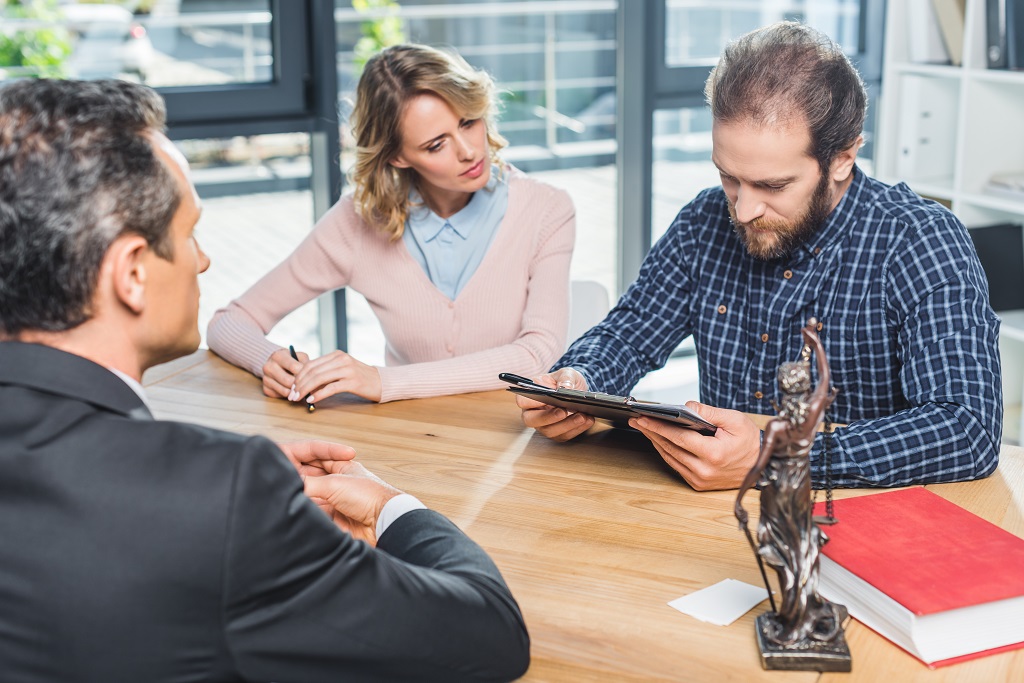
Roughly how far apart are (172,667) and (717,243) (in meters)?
1.38

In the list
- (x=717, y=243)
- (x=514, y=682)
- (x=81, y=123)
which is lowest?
(x=514, y=682)

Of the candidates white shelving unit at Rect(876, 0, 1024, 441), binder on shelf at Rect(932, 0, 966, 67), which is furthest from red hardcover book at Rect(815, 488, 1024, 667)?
binder on shelf at Rect(932, 0, 966, 67)

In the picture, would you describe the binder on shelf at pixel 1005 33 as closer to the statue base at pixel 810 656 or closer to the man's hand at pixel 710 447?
the man's hand at pixel 710 447

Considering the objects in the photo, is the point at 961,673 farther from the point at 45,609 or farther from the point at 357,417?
the point at 357,417

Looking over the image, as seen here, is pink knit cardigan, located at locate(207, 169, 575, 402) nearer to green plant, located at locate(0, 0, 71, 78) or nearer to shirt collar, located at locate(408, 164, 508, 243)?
shirt collar, located at locate(408, 164, 508, 243)

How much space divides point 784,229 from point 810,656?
2.90 feet

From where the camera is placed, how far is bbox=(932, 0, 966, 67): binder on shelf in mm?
3248

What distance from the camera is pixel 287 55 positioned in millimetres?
3186

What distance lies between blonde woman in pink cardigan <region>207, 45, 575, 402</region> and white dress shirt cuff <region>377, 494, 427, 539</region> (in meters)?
0.91

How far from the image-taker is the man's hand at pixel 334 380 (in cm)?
183

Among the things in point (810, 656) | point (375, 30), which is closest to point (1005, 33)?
point (375, 30)

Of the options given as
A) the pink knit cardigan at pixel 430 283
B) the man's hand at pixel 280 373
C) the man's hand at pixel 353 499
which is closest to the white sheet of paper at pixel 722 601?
the man's hand at pixel 353 499

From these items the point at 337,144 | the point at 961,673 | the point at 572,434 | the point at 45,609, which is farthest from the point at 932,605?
the point at 337,144

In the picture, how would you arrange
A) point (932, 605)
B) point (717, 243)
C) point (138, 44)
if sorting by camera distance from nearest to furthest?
1. point (932, 605)
2. point (717, 243)
3. point (138, 44)
